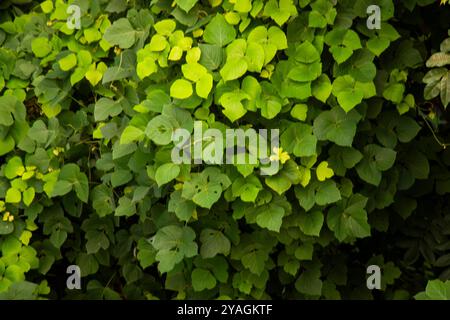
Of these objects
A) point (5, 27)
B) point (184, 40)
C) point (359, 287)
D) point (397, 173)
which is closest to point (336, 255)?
point (359, 287)

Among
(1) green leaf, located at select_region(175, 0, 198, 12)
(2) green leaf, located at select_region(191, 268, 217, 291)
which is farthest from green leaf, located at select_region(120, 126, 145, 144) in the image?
(2) green leaf, located at select_region(191, 268, 217, 291)

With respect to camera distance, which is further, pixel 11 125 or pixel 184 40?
pixel 11 125

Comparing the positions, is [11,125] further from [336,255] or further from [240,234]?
[336,255]

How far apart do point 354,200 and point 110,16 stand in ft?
3.57

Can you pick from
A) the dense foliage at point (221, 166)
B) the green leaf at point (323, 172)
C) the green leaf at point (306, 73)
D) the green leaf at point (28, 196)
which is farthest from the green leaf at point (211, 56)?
the green leaf at point (28, 196)

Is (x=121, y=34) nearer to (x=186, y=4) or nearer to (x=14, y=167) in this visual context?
(x=186, y=4)

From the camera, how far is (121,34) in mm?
2371

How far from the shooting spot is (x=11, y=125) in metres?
2.61

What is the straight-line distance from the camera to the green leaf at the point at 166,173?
212 cm

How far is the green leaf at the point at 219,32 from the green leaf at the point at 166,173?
404 millimetres

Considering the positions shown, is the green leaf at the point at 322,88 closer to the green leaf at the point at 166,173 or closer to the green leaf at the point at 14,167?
the green leaf at the point at 166,173

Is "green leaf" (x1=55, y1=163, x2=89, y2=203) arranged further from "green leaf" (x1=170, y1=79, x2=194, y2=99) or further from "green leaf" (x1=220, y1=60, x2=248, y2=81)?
"green leaf" (x1=220, y1=60, x2=248, y2=81)

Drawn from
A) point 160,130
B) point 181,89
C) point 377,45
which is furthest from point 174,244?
point 377,45

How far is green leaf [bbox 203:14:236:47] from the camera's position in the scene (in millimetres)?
2201
